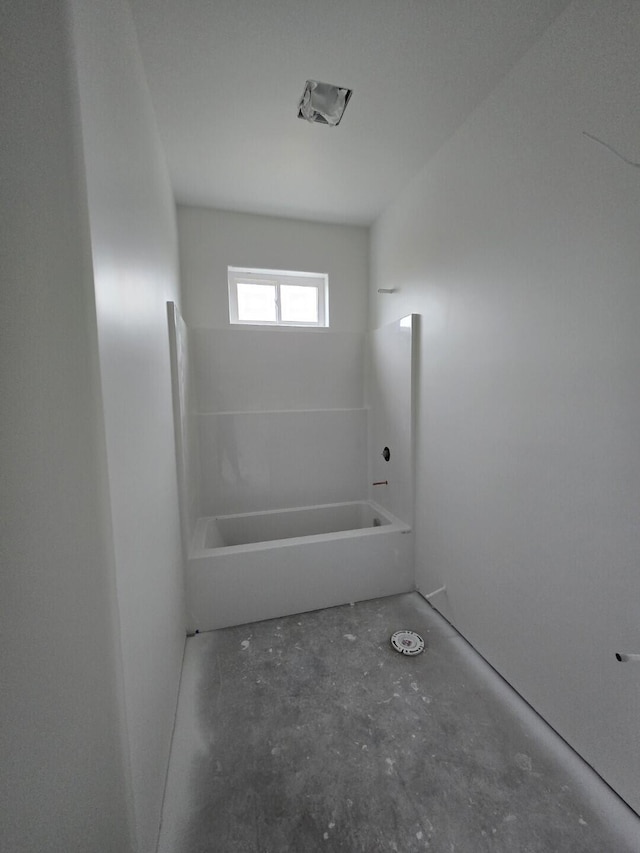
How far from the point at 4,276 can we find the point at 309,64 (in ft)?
4.91

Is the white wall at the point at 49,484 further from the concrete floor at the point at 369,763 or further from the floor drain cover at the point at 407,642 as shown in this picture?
the floor drain cover at the point at 407,642

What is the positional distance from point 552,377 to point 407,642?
1.47 meters

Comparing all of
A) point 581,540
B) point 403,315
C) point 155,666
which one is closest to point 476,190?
point 403,315

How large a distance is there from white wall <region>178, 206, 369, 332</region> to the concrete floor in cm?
230

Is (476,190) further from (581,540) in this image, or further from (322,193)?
(581,540)

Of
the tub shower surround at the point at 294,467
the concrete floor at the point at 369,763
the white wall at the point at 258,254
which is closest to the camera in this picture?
the concrete floor at the point at 369,763

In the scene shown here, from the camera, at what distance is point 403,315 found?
90.4 inches

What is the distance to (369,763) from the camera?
118cm

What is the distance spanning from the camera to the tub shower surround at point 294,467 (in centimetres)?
202

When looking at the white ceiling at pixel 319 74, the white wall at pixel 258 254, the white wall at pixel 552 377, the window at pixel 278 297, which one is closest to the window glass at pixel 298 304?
the window at pixel 278 297

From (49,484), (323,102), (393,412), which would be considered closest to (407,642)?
(393,412)

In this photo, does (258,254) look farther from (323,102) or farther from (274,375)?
(323,102)

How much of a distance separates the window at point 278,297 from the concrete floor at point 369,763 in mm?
2317

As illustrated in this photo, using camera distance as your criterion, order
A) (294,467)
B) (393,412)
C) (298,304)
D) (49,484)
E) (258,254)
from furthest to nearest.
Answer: (298,304), (294,467), (258,254), (393,412), (49,484)
